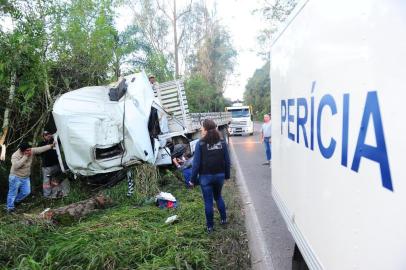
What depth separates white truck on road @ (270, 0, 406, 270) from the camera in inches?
59.8

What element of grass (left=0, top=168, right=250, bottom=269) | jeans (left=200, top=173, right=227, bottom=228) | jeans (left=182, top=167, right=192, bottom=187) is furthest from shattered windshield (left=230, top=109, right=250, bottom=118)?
jeans (left=200, top=173, right=227, bottom=228)

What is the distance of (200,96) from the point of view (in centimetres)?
3716

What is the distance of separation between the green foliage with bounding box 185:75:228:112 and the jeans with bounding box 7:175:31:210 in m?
24.6

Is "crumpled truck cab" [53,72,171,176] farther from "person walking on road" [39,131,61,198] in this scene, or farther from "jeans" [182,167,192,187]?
"jeans" [182,167,192,187]

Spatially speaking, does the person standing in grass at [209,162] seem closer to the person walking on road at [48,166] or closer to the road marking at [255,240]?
the road marking at [255,240]

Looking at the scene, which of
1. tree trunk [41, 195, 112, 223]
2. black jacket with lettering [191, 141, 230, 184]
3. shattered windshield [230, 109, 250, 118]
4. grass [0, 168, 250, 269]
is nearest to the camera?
grass [0, 168, 250, 269]

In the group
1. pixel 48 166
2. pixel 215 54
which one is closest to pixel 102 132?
pixel 48 166

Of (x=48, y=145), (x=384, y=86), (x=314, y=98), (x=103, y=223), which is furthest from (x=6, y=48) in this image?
(x=384, y=86)

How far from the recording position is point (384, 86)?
159 cm

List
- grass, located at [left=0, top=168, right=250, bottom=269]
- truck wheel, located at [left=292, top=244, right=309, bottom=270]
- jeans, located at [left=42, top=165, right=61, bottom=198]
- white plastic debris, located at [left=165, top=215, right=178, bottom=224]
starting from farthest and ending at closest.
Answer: jeans, located at [left=42, top=165, right=61, bottom=198], white plastic debris, located at [left=165, top=215, right=178, bottom=224], grass, located at [left=0, top=168, right=250, bottom=269], truck wheel, located at [left=292, top=244, right=309, bottom=270]

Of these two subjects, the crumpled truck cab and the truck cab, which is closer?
the crumpled truck cab

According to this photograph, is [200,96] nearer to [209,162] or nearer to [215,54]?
[215,54]

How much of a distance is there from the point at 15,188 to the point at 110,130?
93.2 inches

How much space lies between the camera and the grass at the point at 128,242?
4.66 metres
